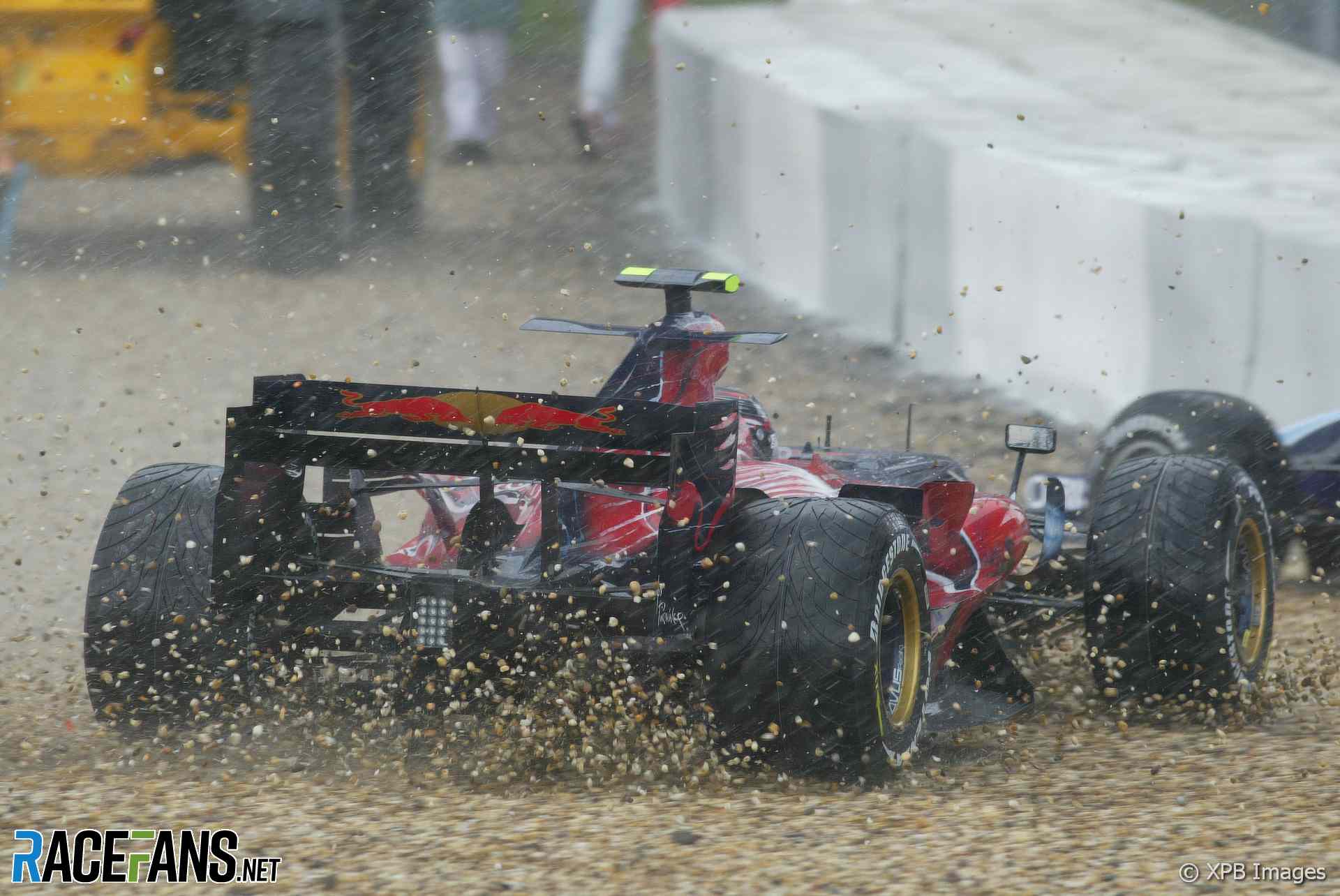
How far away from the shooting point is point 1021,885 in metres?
4.15

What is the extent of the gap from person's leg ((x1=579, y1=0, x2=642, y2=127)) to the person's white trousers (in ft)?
3.80

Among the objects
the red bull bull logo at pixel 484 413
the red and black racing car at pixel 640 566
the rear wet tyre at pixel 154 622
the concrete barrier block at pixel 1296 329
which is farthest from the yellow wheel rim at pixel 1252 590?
the rear wet tyre at pixel 154 622

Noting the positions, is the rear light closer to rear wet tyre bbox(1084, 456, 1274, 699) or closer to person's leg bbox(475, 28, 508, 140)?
rear wet tyre bbox(1084, 456, 1274, 699)

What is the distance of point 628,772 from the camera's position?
199 inches

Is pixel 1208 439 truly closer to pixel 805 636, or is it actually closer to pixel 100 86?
pixel 805 636

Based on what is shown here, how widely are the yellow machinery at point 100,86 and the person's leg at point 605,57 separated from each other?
653 centimetres

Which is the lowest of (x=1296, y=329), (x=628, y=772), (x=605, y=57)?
(x=628, y=772)

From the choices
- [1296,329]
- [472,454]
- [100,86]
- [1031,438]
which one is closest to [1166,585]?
[1031,438]

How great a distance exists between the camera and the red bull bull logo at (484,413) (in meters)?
4.95

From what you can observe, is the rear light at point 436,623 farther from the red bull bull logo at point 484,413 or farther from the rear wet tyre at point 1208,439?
the rear wet tyre at point 1208,439

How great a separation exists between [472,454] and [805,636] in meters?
1.13

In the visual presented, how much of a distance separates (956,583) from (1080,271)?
18.6 ft

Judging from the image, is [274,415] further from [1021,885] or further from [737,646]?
Result: [1021,885]

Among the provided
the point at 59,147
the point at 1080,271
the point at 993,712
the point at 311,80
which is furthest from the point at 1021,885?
the point at 59,147
